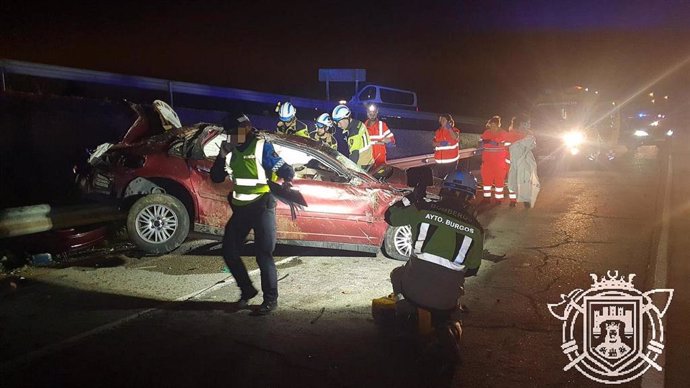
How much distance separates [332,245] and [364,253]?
622 millimetres

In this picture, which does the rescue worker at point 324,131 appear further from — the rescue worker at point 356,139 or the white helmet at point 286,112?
the white helmet at point 286,112

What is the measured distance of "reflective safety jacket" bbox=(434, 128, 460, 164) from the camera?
10.3 m

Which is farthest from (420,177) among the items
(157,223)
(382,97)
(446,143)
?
(382,97)

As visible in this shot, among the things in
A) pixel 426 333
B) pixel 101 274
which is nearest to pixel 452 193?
pixel 426 333

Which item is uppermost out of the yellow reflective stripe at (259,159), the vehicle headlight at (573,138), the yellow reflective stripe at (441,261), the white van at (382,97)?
the white van at (382,97)

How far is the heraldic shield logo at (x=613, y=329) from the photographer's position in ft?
12.4

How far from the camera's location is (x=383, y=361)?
3715mm

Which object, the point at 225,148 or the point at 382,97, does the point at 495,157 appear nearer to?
the point at 225,148

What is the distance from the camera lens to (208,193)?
21.1 feet

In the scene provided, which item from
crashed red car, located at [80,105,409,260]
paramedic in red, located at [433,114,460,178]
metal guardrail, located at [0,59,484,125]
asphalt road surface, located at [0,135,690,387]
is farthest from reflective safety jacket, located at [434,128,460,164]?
metal guardrail, located at [0,59,484,125]

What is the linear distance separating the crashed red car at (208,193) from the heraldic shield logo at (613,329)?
2.24 meters

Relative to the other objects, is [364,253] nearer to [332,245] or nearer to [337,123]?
[332,245]

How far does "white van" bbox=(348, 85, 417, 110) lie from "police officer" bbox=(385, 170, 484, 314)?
18326mm

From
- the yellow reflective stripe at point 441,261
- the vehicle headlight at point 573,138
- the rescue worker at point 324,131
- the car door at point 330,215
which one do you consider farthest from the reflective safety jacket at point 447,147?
the vehicle headlight at point 573,138
